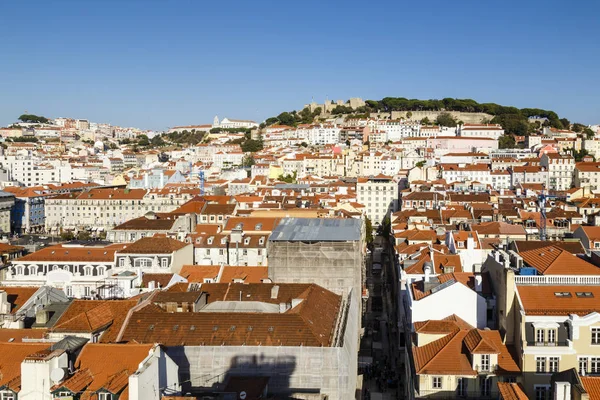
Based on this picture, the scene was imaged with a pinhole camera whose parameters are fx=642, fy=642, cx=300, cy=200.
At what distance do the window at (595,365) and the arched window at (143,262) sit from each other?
72.3ft

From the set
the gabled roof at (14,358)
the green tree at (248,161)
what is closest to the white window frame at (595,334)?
the gabled roof at (14,358)

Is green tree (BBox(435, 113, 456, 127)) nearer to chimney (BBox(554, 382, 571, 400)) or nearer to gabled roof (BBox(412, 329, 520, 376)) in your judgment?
gabled roof (BBox(412, 329, 520, 376))

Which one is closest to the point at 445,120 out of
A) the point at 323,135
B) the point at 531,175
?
the point at 323,135

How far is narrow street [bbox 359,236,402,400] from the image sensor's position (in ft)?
89.1

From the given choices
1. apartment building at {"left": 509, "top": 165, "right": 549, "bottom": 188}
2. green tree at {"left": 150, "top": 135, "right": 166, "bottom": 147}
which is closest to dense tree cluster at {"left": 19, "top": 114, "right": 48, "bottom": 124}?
green tree at {"left": 150, "top": 135, "right": 166, "bottom": 147}

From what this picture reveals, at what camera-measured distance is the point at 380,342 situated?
3434 cm

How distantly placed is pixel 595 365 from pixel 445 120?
416 feet

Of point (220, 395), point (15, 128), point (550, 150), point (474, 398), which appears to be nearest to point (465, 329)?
point (474, 398)

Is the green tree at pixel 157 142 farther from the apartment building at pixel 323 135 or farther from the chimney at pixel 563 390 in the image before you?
the chimney at pixel 563 390

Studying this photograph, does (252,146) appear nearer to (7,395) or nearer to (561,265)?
(561,265)

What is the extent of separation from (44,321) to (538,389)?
15.9m

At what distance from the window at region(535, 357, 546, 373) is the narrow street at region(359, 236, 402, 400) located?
8.88 meters

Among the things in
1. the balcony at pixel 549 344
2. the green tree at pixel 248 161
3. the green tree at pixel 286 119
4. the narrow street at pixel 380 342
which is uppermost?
the green tree at pixel 286 119

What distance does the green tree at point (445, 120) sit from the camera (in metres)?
140
